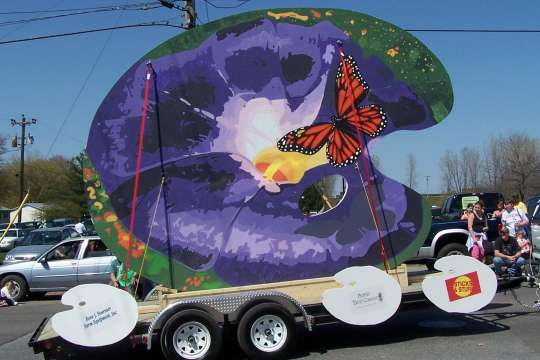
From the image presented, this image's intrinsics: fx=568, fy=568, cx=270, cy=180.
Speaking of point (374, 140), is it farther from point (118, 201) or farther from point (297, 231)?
point (118, 201)

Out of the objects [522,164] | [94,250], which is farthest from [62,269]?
[522,164]

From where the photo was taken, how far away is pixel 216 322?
6.55 metres

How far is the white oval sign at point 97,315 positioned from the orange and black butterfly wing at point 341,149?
3.25 meters

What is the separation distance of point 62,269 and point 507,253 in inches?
412

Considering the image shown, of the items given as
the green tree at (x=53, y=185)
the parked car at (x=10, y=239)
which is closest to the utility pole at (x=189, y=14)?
the parked car at (x=10, y=239)

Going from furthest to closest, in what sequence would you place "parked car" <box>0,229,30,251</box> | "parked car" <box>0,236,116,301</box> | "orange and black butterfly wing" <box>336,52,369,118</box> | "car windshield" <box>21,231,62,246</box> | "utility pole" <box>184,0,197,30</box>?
"parked car" <box>0,229,30,251</box> → "car windshield" <box>21,231,62,246</box> → "utility pole" <box>184,0,197,30</box> → "parked car" <box>0,236,116,301</box> → "orange and black butterfly wing" <box>336,52,369,118</box>

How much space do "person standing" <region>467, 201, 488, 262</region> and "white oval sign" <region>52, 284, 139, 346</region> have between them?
908 cm

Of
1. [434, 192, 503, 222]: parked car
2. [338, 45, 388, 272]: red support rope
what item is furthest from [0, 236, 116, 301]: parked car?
[434, 192, 503, 222]: parked car

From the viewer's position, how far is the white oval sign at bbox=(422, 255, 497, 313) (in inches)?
292

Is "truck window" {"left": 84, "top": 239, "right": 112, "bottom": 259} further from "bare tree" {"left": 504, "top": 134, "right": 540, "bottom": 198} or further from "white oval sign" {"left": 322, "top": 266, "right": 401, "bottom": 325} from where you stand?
"bare tree" {"left": 504, "top": 134, "right": 540, "bottom": 198}

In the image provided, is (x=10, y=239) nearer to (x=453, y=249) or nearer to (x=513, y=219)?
(x=453, y=249)

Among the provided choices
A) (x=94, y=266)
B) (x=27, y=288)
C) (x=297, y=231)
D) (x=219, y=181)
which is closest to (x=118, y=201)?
(x=219, y=181)

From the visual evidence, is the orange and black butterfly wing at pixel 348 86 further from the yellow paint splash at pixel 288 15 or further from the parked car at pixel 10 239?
the parked car at pixel 10 239

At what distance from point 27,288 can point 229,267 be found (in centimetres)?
856
